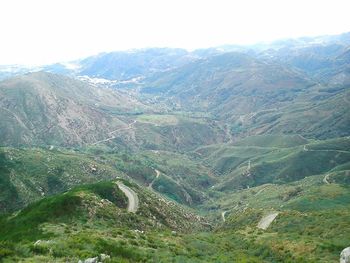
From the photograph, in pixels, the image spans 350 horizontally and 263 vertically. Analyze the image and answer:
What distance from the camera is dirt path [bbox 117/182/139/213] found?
10489 centimetres

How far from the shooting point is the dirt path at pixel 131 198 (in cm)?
10489

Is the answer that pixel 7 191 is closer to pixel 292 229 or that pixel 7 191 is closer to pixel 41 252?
pixel 292 229

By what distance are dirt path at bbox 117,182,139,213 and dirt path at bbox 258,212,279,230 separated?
2887cm

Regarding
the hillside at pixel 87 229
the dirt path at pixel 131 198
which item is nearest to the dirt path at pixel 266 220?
the hillside at pixel 87 229

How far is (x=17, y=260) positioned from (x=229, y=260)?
80.5 ft

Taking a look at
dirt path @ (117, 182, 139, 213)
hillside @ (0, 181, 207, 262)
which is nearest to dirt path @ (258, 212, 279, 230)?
hillside @ (0, 181, 207, 262)

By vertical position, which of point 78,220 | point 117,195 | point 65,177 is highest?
point 78,220

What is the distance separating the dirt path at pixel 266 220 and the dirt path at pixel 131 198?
94.7 ft

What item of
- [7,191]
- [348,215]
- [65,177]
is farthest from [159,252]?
[65,177]

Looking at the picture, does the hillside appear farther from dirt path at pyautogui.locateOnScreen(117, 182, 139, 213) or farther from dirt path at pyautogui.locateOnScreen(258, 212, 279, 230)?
dirt path at pyautogui.locateOnScreen(258, 212, 279, 230)

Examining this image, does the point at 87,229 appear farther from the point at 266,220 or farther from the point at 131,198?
the point at 131,198

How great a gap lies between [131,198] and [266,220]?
3692 cm

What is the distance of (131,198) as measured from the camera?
114 meters

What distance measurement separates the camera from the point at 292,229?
245 ft
